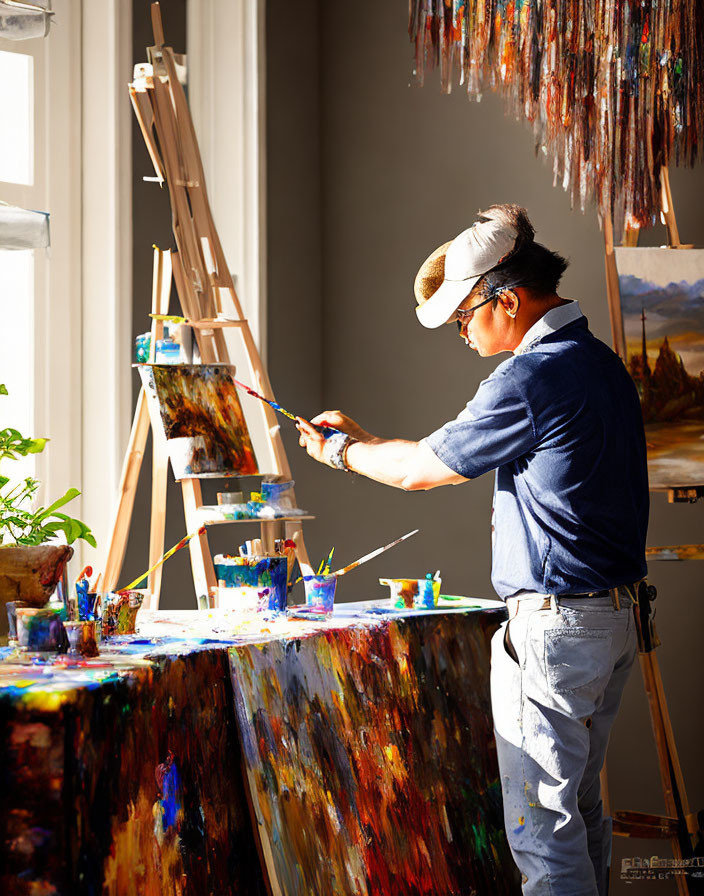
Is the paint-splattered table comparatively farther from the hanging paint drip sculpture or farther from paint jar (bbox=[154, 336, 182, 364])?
the hanging paint drip sculpture

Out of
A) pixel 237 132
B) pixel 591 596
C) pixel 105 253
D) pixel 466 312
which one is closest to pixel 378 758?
pixel 591 596

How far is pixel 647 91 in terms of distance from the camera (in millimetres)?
2449

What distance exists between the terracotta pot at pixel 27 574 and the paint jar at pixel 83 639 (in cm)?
21

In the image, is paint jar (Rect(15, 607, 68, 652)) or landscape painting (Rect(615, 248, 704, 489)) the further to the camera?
landscape painting (Rect(615, 248, 704, 489))

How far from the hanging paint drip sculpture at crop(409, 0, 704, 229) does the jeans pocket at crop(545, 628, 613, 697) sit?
4.01ft

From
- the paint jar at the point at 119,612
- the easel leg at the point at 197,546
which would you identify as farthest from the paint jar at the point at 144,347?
the paint jar at the point at 119,612

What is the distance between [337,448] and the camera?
2.12 metres

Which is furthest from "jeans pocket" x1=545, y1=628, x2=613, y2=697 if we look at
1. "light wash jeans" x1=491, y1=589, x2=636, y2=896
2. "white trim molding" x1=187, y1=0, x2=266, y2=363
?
"white trim molding" x1=187, y1=0, x2=266, y2=363

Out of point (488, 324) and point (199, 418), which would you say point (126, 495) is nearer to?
point (199, 418)

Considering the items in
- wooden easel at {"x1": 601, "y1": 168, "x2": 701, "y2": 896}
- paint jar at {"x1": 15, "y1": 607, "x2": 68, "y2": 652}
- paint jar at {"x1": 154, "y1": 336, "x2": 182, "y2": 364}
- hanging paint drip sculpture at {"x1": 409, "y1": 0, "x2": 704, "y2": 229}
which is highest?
hanging paint drip sculpture at {"x1": 409, "y1": 0, "x2": 704, "y2": 229}

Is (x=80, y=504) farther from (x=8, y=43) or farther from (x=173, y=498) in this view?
(x=8, y=43)

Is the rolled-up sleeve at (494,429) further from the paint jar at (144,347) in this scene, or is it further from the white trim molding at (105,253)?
the white trim molding at (105,253)

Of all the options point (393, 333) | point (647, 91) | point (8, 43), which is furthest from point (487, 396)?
point (8, 43)

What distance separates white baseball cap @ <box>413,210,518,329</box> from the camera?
6.37ft
